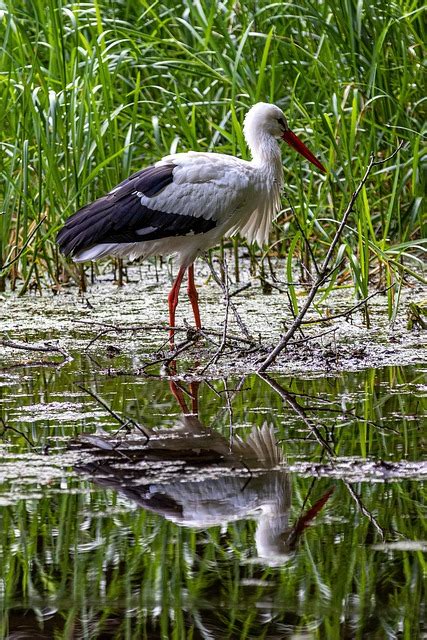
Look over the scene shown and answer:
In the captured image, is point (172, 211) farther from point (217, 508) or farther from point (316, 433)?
point (217, 508)

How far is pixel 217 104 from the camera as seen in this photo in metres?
7.59

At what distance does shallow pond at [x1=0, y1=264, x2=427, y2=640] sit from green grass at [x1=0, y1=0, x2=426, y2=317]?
232 centimetres

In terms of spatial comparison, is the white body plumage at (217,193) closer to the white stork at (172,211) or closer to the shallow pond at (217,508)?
the white stork at (172,211)

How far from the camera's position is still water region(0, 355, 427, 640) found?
2471mm

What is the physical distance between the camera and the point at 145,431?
401cm

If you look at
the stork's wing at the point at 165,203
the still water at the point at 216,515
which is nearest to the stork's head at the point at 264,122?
the stork's wing at the point at 165,203

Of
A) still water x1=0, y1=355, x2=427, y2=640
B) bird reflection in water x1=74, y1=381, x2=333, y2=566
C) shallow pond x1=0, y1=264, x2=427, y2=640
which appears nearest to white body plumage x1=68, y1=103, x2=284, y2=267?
shallow pond x1=0, y1=264, x2=427, y2=640

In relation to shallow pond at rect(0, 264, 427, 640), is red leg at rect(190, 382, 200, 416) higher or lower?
higher

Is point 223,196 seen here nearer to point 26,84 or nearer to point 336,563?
point 26,84

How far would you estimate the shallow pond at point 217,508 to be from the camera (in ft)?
8.13

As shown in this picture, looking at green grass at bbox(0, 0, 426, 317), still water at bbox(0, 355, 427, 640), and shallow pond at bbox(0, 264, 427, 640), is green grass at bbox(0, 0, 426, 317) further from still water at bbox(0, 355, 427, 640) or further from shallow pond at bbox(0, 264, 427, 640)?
still water at bbox(0, 355, 427, 640)

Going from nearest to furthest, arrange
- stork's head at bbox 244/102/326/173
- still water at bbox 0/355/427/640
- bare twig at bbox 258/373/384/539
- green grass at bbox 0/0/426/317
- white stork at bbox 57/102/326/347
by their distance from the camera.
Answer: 1. still water at bbox 0/355/427/640
2. bare twig at bbox 258/373/384/539
3. white stork at bbox 57/102/326/347
4. stork's head at bbox 244/102/326/173
5. green grass at bbox 0/0/426/317

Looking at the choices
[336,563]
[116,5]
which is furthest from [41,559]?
[116,5]

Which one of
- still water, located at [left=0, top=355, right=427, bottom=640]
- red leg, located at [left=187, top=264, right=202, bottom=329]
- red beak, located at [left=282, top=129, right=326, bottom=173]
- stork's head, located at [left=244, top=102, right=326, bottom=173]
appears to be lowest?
still water, located at [left=0, top=355, right=427, bottom=640]
